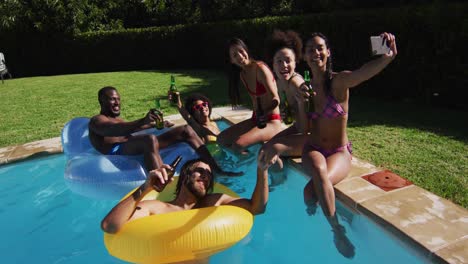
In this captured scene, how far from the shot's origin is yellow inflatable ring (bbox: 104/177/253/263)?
2.96m

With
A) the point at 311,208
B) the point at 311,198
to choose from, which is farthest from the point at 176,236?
the point at 311,208

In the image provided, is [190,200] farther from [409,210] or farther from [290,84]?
[290,84]

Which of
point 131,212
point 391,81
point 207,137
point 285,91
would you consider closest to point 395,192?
point 285,91

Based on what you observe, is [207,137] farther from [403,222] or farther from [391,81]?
[391,81]

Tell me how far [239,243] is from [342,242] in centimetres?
102

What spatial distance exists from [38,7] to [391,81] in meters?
18.0

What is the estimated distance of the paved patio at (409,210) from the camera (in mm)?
3052

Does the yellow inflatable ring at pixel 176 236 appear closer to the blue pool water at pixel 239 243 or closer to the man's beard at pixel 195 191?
the man's beard at pixel 195 191

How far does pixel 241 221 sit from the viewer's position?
320 cm

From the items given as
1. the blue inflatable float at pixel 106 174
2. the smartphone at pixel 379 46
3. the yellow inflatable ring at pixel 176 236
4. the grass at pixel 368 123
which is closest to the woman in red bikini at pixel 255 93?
the blue inflatable float at pixel 106 174

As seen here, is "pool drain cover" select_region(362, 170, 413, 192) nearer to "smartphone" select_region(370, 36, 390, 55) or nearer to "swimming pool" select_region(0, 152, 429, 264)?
"swimming pool" select_region(0, 152, 429, 264)

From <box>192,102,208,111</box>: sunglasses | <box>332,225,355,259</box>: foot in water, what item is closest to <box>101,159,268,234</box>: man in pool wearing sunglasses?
<box>332,225,355,259</box>: foot in water

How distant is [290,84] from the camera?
502cm

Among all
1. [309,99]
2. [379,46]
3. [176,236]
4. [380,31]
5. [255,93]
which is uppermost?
[379,46]
